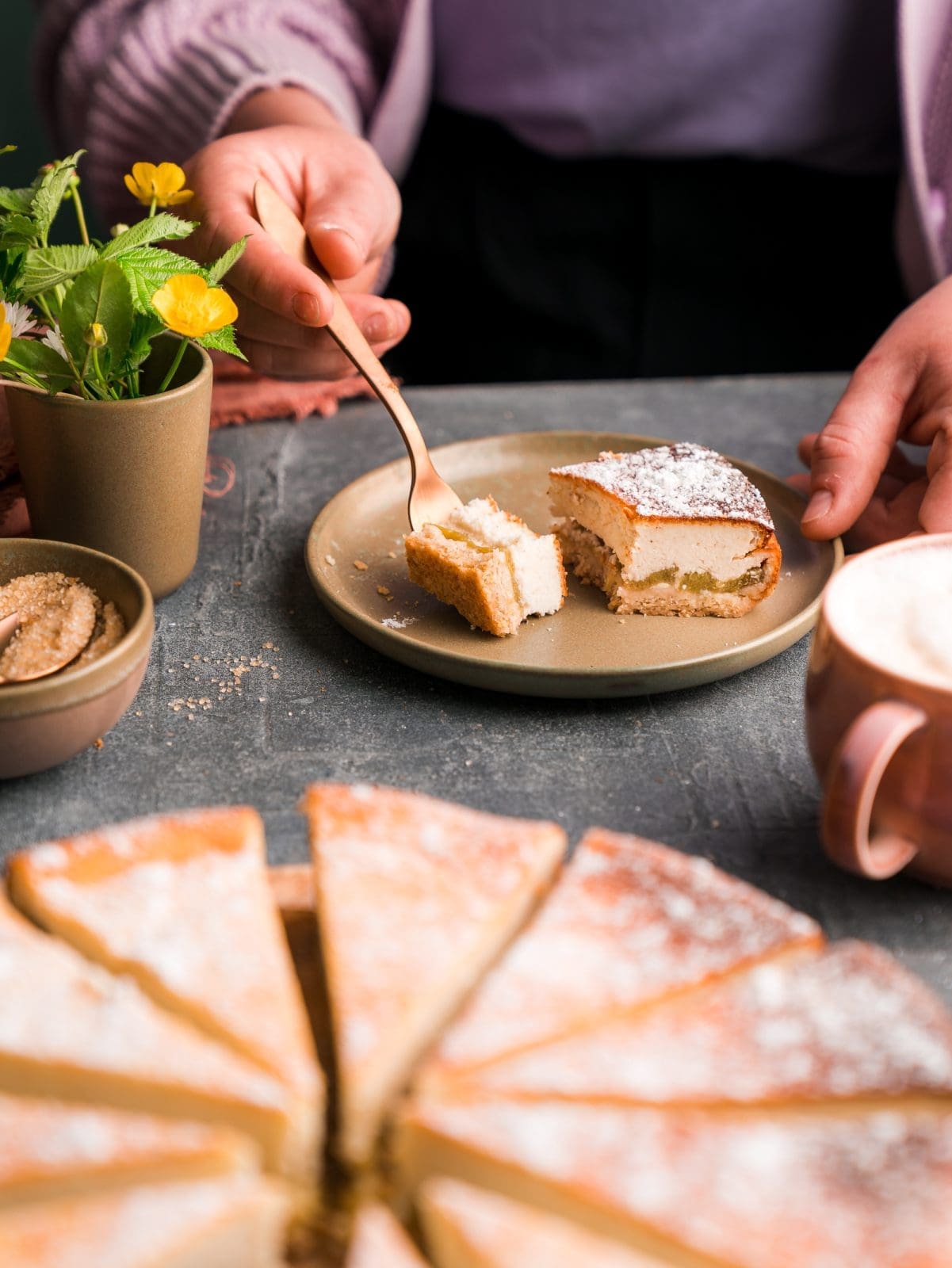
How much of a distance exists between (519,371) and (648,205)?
1.49ft

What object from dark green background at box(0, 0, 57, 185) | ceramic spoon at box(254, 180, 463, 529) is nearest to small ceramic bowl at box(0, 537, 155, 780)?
ceramic spoon at box(254, 180, 463, 529)

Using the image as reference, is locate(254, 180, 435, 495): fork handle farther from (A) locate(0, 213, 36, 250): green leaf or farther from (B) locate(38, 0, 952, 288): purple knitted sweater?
(B) locate(38, 0, 952, 288): purple knitted sweater

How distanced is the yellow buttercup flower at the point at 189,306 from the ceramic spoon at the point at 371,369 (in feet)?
1.22

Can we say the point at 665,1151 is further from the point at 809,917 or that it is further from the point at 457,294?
the point at 457,294

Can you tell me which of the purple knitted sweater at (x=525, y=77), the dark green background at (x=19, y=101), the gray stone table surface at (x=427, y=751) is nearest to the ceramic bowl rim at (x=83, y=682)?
the gray stone table surface at (x=427, y=751)

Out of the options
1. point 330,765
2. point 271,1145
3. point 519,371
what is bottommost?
point 519,371

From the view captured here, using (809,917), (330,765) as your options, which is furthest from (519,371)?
(809,917)

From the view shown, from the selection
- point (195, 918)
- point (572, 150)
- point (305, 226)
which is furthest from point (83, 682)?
point (572, 150)

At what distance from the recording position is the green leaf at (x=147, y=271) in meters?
1.38

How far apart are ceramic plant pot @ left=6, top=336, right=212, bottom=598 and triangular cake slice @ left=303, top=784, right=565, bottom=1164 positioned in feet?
1.84

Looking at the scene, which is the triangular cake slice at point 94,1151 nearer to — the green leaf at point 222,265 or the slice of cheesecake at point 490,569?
the slice of cheesecake at point 490,569

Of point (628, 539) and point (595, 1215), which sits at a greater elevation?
point (595, 1215)

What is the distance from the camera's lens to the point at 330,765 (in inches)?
50.6

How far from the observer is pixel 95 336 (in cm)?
132
